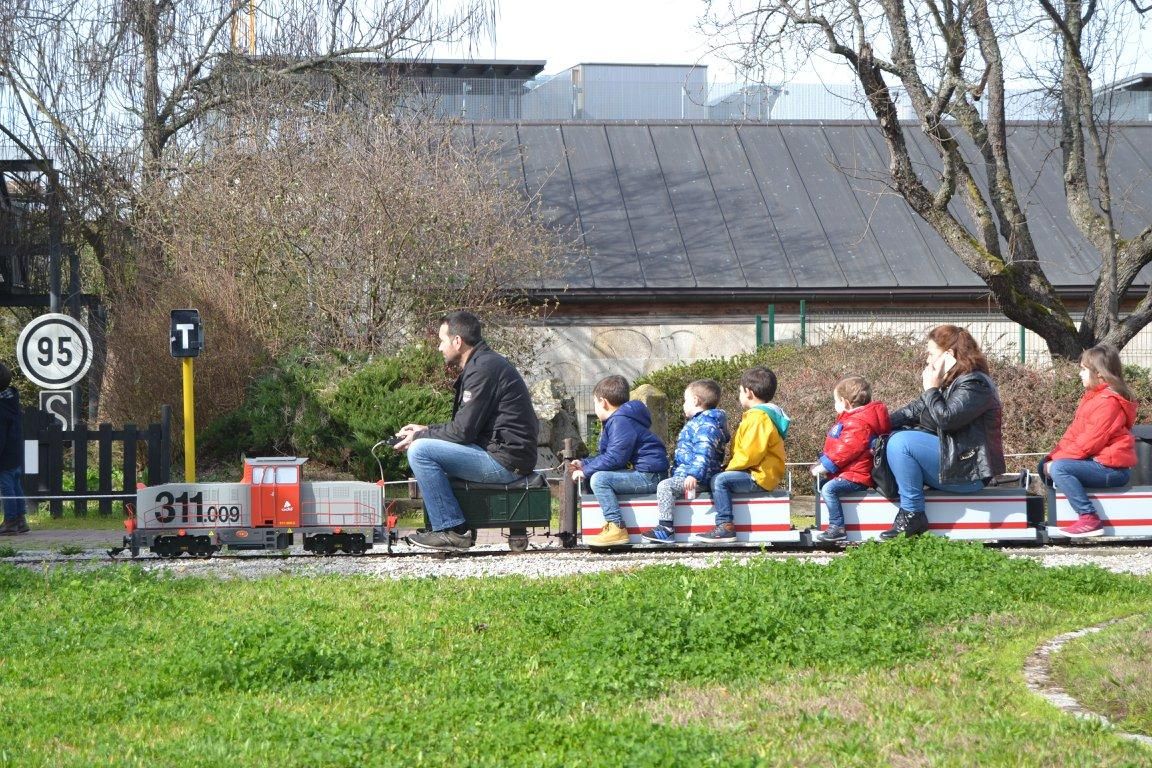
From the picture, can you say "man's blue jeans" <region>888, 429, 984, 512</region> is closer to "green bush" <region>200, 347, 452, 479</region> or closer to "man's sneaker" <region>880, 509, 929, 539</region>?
"man's sneaker" <region>880, 509, 929, 539</region>

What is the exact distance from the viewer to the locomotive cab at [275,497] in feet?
34.7

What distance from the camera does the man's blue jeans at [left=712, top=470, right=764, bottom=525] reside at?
10711 millimetres

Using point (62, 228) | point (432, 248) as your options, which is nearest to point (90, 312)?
point (62, 228)

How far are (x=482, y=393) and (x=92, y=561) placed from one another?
324 centimetres

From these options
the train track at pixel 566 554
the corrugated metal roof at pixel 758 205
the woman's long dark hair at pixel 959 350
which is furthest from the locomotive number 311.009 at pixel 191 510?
the corrugated metal roof at pixel 758 205

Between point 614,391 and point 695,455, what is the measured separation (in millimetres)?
845

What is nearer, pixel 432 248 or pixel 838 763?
pixel 838 763

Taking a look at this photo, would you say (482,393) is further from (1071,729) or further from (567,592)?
(1071,729)

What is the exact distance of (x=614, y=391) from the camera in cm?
1102

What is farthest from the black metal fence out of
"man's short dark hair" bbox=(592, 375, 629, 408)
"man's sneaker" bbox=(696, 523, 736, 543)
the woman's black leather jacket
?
the woman's black leather jacket

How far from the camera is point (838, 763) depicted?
4621 millimetres

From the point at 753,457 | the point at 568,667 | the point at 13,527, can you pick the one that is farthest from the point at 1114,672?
the point at 13,527

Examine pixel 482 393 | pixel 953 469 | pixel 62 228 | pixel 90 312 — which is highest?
pixel 62 228

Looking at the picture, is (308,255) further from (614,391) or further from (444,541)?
(444,541)
